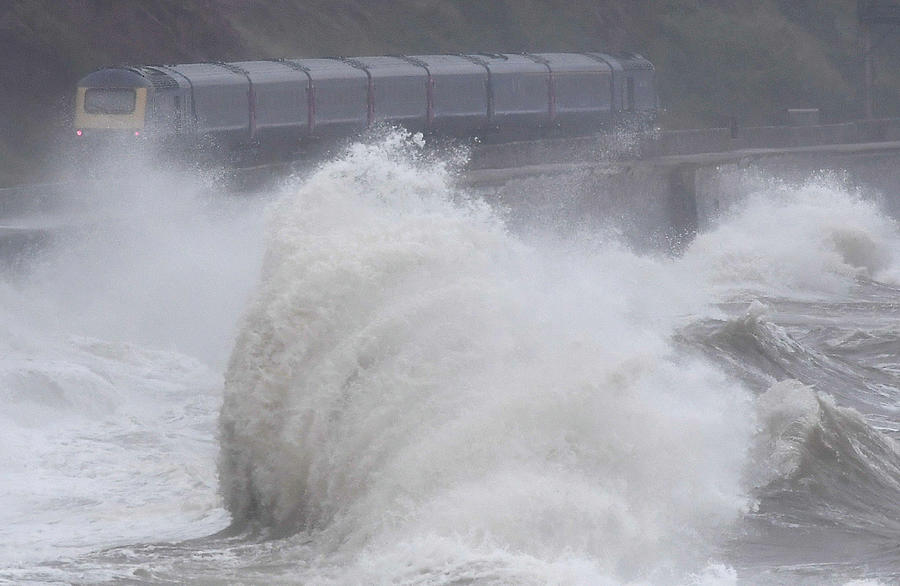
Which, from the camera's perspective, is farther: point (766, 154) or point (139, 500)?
point (766, 154)

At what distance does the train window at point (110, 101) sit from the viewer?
78.1 feet

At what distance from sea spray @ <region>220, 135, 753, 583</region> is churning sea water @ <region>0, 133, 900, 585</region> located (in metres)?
0.02

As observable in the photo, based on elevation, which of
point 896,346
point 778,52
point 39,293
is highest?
point 778,52

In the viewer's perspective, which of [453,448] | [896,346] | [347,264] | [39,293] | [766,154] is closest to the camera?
[453,448]

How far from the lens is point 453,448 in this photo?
830 centimetres

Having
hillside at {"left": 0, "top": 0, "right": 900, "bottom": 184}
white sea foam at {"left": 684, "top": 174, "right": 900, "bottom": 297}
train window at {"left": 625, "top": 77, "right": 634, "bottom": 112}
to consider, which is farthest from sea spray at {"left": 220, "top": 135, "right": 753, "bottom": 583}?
train window at {"left": 625, "top": 77, "right": 634, "bottom": 112}

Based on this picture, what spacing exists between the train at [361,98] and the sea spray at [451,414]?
13.6 m

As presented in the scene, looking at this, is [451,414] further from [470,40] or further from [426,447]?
[470,40]

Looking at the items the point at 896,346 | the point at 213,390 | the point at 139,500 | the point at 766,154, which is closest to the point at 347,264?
the point at 139,500

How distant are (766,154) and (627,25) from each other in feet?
73.0

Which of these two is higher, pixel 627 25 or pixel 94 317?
pixel 627 25

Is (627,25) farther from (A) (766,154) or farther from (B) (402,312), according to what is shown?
(B) (402,312)

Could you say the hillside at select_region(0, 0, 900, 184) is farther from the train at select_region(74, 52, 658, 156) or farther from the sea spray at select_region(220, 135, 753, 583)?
the sea spray at select_region(220, 135, 753, 583)

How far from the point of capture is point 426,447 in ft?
27.5
